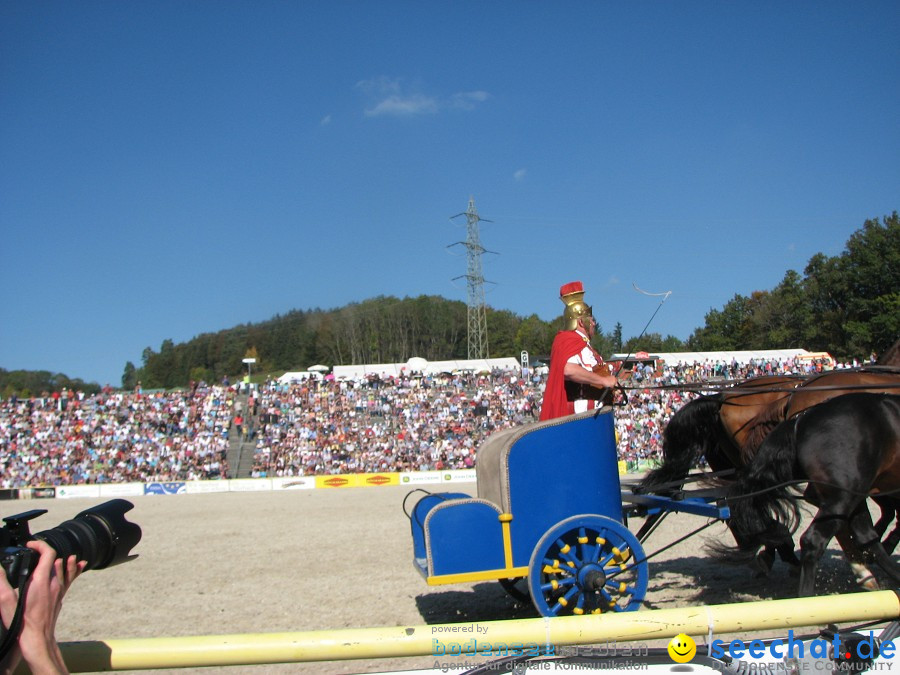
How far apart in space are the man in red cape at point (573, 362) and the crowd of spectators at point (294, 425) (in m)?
16.2

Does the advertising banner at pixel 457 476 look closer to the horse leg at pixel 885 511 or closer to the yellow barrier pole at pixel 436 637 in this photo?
the horse leg at pixel 885 511

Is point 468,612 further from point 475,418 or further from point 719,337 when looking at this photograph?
point 719,337

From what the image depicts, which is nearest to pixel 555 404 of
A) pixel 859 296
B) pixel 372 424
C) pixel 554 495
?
pixel 554 495

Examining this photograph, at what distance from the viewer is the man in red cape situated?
4.63m

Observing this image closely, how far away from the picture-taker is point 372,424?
2586 centimetres

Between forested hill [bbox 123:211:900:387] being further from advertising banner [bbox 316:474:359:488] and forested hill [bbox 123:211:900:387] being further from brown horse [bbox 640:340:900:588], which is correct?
brown horse [bbox 640:340:900:588]

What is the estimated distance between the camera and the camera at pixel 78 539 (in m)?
1.31

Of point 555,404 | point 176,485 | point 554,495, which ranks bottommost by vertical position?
point 176,485

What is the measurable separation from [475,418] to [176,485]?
10.3 metres

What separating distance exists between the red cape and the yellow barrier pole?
3071 millimetres

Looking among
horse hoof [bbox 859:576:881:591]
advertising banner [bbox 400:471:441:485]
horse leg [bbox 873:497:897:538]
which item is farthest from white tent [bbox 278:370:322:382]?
horse hoof [bbox 859:576:881:591]

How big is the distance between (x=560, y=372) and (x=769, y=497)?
1799mm

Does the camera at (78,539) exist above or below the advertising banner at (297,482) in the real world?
above

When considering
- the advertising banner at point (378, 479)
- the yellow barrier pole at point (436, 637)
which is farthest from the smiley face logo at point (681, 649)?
the advertising banner at point (378, 479)
